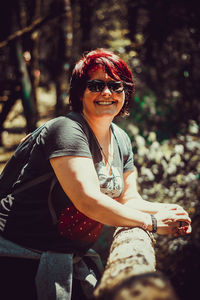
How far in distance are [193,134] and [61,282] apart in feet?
8.87

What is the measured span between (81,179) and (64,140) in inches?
8.8

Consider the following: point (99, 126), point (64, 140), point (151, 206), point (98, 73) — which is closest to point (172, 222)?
point (151, 206)

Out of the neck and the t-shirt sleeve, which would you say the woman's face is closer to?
the neck

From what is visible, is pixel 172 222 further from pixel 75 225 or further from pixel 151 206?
pixel 75 225

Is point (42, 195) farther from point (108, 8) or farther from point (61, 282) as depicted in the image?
point (108, 8)

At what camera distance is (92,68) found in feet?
6.72

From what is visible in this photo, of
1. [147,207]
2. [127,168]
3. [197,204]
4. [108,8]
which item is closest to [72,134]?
[127,168]

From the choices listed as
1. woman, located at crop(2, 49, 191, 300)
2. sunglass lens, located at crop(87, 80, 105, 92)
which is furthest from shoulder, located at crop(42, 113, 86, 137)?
sunglass lens, located at crop(87, 80, 105, 92)

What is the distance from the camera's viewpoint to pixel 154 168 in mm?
3703

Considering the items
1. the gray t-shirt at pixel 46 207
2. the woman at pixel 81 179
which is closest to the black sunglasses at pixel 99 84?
the woman at pixel 81 179

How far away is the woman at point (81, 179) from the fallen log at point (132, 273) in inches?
4.4

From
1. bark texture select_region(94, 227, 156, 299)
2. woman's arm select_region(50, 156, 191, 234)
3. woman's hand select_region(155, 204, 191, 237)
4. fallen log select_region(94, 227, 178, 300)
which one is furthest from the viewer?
woman's hand select_region(155, 204, 191, 237)

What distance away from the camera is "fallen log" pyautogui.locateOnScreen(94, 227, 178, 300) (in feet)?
3.24

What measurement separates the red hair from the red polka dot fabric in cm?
70
